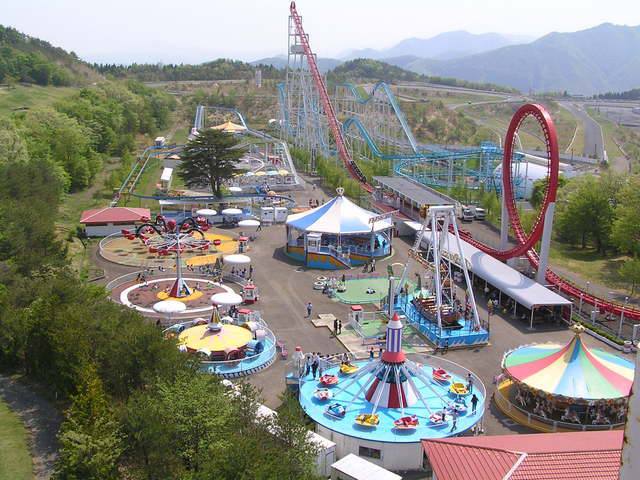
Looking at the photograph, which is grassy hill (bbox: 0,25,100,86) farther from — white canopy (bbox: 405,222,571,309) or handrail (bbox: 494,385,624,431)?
handrail (bbox: 494,385,624,431)

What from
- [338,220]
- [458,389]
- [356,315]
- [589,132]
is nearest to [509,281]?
[356,315]

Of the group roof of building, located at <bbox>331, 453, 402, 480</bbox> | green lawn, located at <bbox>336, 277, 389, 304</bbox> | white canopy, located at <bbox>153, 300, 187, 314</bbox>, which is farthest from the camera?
green lawn, located at <bbox>336, 277, 389, 304</bbox>

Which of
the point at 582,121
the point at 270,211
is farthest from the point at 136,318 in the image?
the point at 582,121

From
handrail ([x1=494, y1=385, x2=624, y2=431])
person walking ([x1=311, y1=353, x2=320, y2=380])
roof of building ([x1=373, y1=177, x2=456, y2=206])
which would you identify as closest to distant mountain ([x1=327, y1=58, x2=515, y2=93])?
roof of building ([x1=373, y1=177, x2=456, y2=206])

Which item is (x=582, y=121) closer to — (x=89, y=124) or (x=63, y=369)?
(x=89, y=124)

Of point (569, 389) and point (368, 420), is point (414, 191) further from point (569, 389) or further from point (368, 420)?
point (368, 420)

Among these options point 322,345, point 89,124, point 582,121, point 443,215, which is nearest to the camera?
point 322,345
